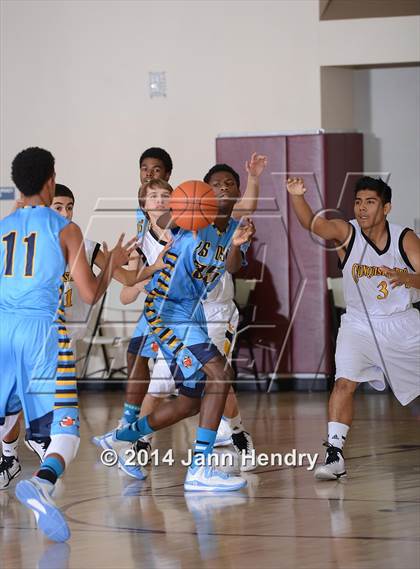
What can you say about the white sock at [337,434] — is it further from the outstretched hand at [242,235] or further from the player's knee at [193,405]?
the outstretched hand at [242,235]

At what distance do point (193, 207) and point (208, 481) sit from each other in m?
1.46

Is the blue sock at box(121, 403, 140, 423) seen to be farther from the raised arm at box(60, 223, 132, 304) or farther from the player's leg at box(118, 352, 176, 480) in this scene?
the raised arm at box(60, 223, 132, 304)

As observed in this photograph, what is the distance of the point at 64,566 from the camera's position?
4.17m

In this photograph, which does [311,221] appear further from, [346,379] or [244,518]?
[244,518]

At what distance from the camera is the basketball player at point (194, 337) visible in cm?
563

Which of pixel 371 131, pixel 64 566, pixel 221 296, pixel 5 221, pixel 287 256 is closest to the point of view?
pixel 64 566

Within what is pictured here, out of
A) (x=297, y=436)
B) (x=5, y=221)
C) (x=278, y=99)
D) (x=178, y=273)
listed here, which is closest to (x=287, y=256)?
(x=278, y=99)

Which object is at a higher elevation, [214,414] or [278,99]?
[278,99]

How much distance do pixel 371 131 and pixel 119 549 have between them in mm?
8234

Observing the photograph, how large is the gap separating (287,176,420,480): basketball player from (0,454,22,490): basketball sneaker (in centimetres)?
175

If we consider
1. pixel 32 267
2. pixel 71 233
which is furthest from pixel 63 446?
pixel 71 233

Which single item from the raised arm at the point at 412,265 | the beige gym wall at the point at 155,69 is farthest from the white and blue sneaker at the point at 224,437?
the beige gym wall at the point at 155,69

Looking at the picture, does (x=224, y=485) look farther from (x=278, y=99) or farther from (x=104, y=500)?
(x=278, y=99)

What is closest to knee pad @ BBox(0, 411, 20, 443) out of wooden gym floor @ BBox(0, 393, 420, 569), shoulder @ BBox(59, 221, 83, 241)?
wooden gym floor @ BBox(0, 393, 420, 569)
